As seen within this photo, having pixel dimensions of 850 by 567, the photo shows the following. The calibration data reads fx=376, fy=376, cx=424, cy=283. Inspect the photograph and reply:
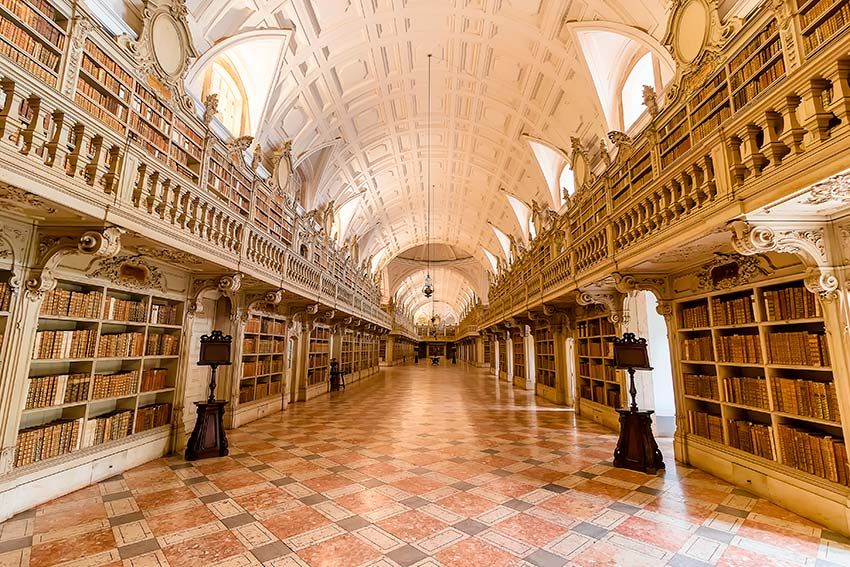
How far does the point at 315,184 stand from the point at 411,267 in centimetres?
2009

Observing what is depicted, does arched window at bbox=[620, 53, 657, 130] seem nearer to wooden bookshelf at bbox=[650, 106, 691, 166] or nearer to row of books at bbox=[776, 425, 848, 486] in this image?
wooden bookshelf at bbox=[650, 106, 691, 166]

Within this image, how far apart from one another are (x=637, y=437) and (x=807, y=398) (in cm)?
185

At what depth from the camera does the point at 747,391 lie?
436 cm

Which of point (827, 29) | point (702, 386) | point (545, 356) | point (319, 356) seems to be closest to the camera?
point (827, 29)

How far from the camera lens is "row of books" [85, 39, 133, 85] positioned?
3549 mm

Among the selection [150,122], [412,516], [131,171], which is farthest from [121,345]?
[412,516]

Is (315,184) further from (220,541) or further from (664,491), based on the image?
(664,491)

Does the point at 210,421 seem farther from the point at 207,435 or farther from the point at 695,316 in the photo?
the point at 695,316

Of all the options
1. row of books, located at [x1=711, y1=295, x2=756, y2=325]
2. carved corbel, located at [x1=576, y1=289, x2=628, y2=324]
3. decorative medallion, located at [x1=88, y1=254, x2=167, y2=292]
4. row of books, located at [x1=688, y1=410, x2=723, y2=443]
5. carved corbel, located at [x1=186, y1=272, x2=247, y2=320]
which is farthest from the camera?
carved corbel, located at [x1=576, y1=289, x2=628, y2=324]

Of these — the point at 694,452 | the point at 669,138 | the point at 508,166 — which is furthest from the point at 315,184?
the point at 694,452

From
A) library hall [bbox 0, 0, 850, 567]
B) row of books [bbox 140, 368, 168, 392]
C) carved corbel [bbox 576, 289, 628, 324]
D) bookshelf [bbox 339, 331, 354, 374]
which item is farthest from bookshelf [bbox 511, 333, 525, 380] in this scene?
row of books [bbox 140, 368, 168, 392]

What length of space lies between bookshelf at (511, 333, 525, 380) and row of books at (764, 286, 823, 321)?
40.6 feet

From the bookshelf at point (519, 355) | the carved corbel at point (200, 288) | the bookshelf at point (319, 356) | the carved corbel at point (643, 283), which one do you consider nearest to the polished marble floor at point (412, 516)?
the carved corbel at point (200, 288)

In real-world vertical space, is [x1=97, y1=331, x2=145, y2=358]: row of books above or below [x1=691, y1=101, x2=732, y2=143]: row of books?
below
